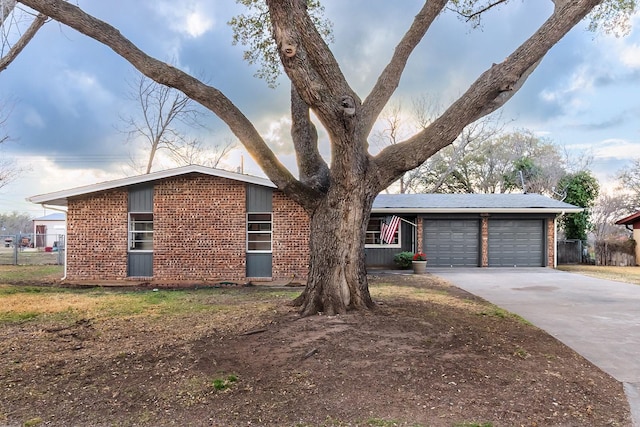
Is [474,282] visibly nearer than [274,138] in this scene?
Yes

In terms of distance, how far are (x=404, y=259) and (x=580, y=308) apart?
809cm

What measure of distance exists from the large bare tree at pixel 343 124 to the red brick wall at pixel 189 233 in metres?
5.84

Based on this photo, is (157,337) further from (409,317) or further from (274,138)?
(274,138)

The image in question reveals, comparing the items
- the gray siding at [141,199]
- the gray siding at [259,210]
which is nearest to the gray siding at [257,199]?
the gray siding at [259,210]

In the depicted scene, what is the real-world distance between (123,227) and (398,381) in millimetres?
11261

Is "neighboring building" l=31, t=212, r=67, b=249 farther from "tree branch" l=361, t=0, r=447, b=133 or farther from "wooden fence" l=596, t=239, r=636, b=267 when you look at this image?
"wooden fence" l=596, t=239, r=636, b=267

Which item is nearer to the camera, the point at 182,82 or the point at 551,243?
the point at 182,82

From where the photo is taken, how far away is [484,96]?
20.7 ft

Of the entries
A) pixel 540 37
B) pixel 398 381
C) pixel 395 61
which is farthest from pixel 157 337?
pixel 540 37

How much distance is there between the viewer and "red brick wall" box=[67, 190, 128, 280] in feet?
42.6

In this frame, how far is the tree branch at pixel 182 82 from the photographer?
5914mm

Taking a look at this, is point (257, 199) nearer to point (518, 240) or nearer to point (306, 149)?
point (306, 149)

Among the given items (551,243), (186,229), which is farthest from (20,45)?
(551,243)

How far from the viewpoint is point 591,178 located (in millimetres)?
22500
